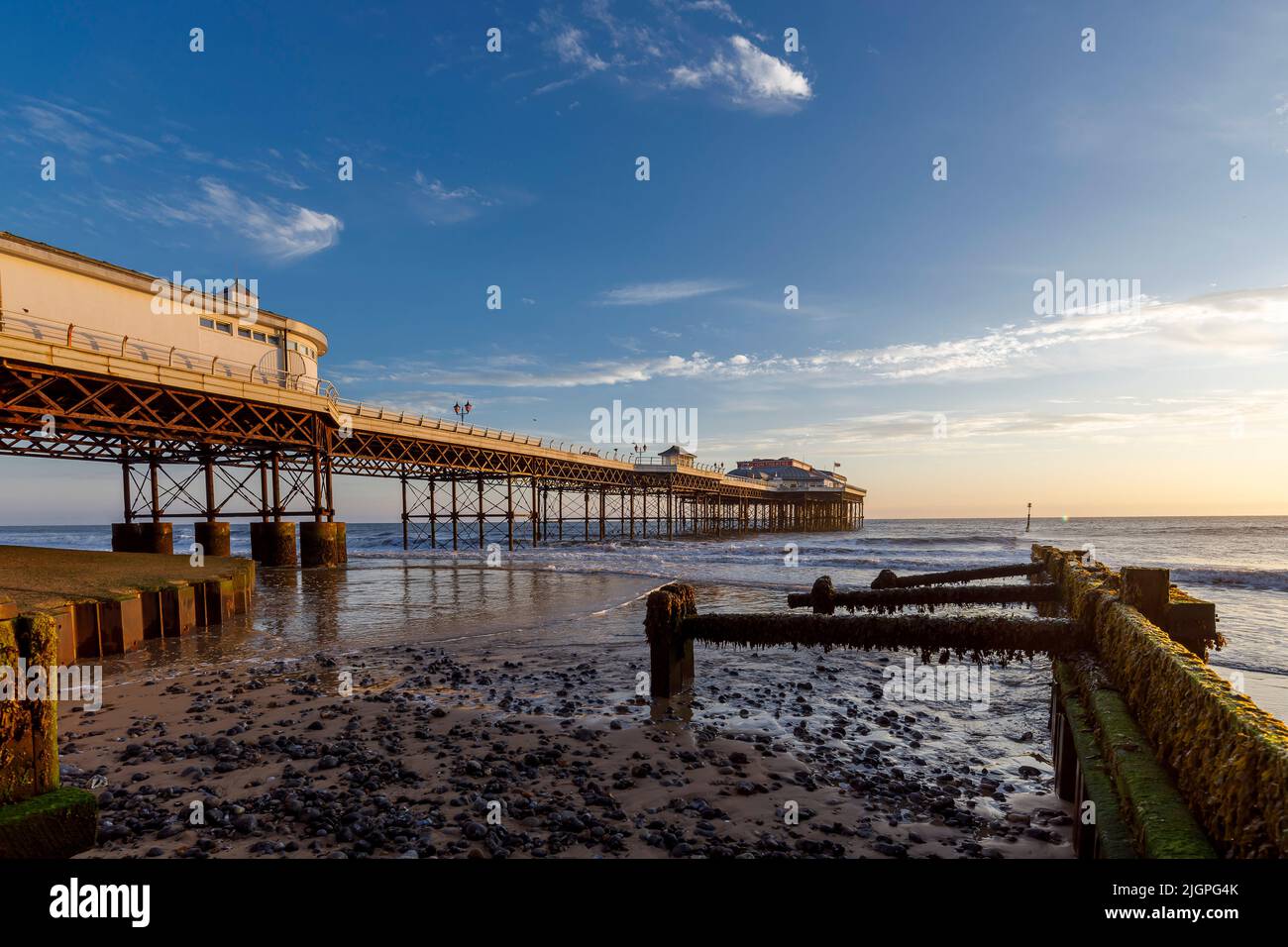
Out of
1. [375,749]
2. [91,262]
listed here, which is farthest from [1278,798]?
[91,262]

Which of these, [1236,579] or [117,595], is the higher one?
[117,595]

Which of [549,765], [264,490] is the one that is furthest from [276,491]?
[549,765]

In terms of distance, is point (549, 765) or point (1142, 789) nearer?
point (1142, 789)

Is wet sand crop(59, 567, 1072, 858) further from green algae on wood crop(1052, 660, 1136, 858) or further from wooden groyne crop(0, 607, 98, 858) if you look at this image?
green algae on wood crop(1052, 660, 1136, 858)

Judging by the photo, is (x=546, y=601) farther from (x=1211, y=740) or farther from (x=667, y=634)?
(x=1211, y=740)

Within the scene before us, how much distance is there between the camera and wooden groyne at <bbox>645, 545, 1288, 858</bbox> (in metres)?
2.76

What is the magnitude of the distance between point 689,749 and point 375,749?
3723mm

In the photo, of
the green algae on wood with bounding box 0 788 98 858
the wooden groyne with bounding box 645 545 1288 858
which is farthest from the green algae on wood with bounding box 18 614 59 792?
the wooden groyne with bounding box 645 545 1288 858

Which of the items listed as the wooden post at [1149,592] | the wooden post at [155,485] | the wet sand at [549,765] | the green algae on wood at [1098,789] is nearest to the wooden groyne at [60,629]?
the wet sand at [549,765]

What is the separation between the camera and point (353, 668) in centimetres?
1134

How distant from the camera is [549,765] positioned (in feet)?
22.1

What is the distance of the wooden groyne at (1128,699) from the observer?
2756 millimetres

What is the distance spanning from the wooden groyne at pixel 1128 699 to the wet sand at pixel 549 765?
40.4 inches

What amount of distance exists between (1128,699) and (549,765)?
216 inches
